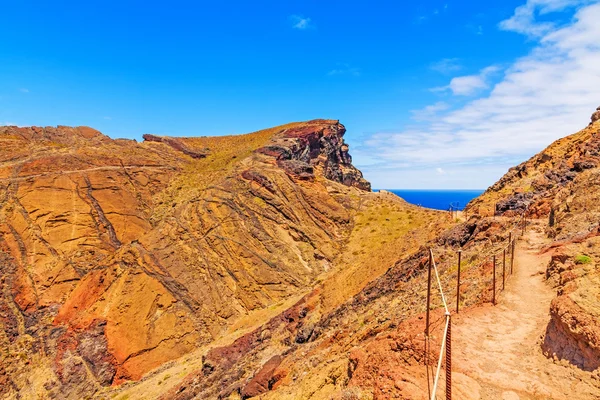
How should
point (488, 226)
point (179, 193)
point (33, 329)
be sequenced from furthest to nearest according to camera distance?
point (179, 193), point (33, 329), point (488, 226)

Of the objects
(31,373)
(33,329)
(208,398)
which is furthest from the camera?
(33,329)

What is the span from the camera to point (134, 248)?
3089cm

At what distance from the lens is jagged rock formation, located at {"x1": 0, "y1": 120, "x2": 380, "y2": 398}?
2516cm

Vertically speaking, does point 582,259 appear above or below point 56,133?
below

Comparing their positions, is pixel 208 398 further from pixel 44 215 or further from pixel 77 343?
pixel 44 215

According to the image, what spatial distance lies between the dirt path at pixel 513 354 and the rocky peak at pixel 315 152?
33.3 metres

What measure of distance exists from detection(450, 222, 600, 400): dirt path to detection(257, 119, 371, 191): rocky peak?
3332 cm

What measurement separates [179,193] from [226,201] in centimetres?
767

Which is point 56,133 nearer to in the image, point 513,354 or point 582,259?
point 513,354

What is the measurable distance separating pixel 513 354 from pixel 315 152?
5067 cm

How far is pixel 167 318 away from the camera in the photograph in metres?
27.0

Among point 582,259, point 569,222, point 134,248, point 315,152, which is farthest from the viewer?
point 315,152

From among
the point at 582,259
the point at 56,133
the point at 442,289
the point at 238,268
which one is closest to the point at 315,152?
the point at 238,268

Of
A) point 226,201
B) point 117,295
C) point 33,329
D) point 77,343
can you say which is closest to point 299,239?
point 226,201
